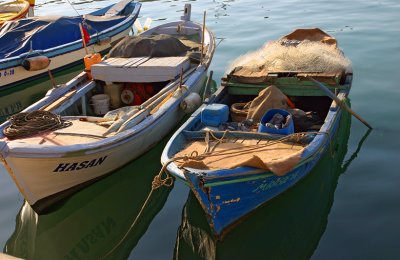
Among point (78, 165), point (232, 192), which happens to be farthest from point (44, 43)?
point (232, 192)

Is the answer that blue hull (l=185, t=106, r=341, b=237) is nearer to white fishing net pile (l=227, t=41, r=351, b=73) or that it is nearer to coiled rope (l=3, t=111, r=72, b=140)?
white fishing net pile (l=227, t=41, r=351, b=73)

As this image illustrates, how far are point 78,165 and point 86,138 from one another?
1.56ft

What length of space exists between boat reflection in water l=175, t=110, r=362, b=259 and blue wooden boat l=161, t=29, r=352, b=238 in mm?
319

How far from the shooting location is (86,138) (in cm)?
785

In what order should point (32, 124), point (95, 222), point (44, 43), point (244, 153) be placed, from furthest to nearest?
point (44, 43) < point (32, 124) < point (95, 222) < point (244, 153)

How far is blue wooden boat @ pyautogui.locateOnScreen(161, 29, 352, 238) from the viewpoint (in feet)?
20.3

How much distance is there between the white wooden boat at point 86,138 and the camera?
7.23 meters

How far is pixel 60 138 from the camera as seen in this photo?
7801mm

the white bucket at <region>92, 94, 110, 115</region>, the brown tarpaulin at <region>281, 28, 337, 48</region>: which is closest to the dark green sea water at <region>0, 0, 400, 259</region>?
the white bucket at <region>92, 94, 110, 115</region>

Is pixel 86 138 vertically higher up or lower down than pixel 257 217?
higher up

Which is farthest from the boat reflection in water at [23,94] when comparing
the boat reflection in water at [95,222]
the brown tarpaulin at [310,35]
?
the brown tarpaulin at [310,35]

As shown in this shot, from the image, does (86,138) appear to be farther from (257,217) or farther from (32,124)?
(257,217)

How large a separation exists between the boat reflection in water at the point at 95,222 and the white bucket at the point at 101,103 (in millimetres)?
1683

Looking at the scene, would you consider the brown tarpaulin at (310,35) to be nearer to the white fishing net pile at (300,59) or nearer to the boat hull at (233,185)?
the white fishing net pile at (300,59)
